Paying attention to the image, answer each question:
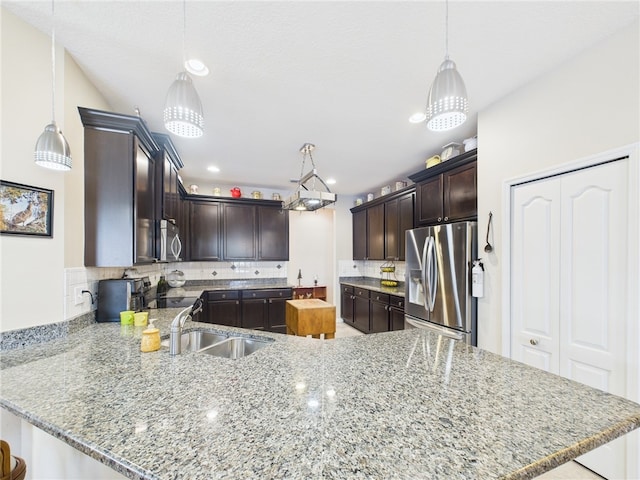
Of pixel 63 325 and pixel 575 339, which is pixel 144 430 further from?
pixel 575 339

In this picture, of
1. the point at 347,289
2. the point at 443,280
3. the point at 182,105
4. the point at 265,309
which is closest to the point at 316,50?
the point at 182,105

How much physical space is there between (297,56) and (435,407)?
204 centimetres

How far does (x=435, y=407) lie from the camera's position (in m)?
0.92

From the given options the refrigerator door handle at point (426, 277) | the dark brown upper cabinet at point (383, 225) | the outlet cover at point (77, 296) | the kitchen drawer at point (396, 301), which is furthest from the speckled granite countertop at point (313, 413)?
the dark brown upper cabinet at point (383, 225)

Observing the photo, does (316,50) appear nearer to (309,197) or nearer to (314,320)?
(309,197)

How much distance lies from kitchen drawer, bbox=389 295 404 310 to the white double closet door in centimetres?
→ 174

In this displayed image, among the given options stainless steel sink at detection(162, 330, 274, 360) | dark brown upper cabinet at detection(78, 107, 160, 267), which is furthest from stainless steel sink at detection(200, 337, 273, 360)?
dark brown upper cabinet at detection(78, 107, 160, 267)

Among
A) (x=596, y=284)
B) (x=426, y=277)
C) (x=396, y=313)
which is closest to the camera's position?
(x=596, y=284)

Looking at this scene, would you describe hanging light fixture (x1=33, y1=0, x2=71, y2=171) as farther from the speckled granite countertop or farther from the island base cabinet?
the island base cabinet

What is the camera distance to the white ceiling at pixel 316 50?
1.46m

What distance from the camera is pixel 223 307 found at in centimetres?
438

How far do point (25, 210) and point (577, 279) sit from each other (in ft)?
11.0

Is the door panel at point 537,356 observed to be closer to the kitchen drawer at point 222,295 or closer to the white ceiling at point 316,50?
the white ceiling at point 316,50

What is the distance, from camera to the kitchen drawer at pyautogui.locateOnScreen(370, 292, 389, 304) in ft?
14.0
